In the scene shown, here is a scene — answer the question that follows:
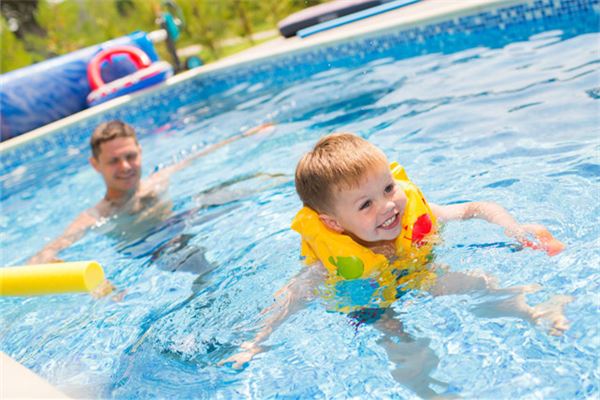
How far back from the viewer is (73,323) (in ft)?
11.9

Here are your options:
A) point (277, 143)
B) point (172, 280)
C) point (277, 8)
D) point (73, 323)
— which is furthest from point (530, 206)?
point (277, 8)

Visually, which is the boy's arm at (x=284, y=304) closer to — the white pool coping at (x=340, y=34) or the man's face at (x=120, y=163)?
the man's face at (x=120, y=163)

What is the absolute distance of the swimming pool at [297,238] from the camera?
8.27 feet

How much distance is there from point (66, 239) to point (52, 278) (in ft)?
11.4

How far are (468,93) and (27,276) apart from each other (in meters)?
4.91

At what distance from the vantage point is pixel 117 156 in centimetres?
514

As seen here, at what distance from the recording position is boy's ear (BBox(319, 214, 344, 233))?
3000 mm

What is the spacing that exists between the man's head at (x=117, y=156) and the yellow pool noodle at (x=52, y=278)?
3.36 meters

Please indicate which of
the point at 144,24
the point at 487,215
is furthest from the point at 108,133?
the point at 144,24

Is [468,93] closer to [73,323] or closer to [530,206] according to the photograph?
[530,206]

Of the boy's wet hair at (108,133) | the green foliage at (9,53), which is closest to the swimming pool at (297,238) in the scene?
the boy's wet hair at (108,133)

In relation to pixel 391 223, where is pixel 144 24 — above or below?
above

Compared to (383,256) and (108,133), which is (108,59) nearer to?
(108,133)

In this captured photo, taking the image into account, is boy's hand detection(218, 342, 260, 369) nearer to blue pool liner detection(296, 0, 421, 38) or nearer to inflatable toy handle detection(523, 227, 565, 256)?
inflatable toy handle detection(523, 227, 565, 256)
